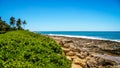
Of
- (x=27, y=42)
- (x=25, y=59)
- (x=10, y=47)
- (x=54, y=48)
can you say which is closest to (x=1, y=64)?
(x=25, y=59)

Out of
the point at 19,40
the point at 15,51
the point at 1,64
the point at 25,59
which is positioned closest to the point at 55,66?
the point at 25,59

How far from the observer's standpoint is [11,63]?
6734mm

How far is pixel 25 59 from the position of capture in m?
7.70

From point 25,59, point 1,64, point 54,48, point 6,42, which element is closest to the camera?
point 1,64

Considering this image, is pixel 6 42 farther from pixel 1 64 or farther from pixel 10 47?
pixel 1 64

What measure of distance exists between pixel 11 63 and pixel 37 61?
1.44m

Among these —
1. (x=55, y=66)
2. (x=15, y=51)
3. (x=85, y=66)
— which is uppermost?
(x=15, y=51)

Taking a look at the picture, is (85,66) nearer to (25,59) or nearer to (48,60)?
(48,60)

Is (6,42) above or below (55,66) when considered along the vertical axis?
above

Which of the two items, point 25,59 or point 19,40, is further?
point 19,40

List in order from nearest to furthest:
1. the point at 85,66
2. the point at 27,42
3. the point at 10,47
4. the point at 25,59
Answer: the point at 25,59
the point at 10,47
the point at 27,42
the point at 85,66

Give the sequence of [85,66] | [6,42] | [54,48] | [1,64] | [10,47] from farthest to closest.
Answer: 1. [85,66]
2. [54,48]
3. [6,42]
4. [10,47]
5. [1,64]

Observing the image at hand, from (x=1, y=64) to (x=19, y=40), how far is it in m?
3.88

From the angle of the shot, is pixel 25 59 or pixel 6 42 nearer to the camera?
pixel 25 59
